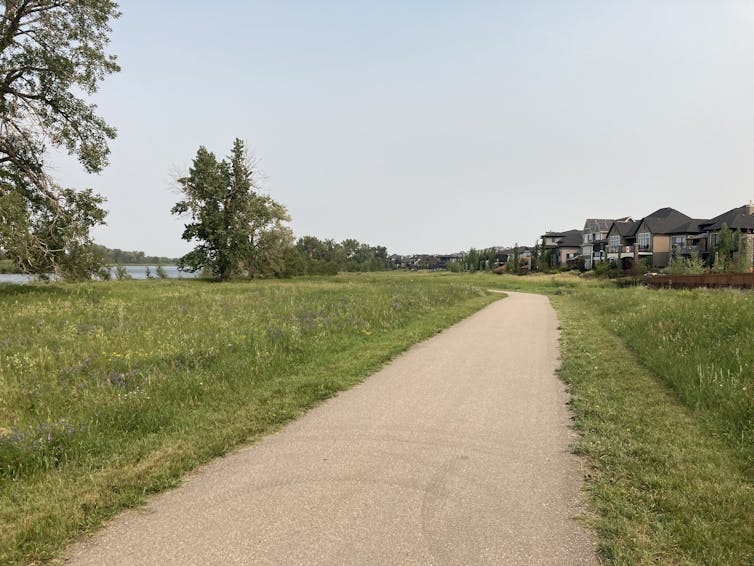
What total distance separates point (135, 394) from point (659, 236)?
83697 mm

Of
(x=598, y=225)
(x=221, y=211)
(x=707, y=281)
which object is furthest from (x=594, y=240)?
(x=221, y=211)

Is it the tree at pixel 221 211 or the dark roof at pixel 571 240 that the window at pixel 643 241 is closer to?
the dark roof at pixel 571 240

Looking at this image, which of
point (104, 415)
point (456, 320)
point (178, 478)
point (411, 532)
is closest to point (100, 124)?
point (456, 320)

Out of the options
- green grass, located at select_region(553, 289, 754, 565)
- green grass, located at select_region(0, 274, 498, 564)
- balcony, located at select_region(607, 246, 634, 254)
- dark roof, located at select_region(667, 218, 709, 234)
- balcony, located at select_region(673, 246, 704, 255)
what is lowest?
green grass, located at select_region(553, 289, 754, 565)

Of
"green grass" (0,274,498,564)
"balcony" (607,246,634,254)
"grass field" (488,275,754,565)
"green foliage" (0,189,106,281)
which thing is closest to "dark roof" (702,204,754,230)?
"balcony" (607,246,634,254)

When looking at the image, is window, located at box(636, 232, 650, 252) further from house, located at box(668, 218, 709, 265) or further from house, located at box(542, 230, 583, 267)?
house, located at box(542, 230, 583, 267)

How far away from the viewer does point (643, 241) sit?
242ft

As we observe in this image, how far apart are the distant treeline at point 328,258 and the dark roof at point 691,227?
204 feet

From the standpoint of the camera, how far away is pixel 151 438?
199 inches

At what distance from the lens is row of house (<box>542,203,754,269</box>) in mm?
60625

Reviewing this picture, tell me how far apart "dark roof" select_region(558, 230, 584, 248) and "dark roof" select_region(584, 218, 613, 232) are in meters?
7.75

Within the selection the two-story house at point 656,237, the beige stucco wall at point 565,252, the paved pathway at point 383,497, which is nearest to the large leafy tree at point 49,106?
the paved pathway at point 383,497

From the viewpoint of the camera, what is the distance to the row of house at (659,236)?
199ft

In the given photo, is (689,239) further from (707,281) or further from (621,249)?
(707,281)
